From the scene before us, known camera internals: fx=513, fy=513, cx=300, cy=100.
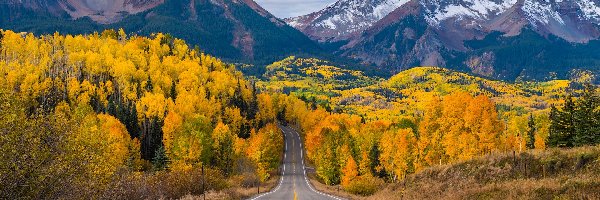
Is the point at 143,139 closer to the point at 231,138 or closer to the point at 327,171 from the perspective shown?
the point at 231,138

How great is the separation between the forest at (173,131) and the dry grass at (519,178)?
11.4 metres

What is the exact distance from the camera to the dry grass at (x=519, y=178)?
26.6m

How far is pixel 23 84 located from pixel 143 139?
109 ft

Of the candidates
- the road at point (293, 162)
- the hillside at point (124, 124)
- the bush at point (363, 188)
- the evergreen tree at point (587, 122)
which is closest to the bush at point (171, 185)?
the hillside at point (124, 124)

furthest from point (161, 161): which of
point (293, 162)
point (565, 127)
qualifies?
→ point (565, 127)

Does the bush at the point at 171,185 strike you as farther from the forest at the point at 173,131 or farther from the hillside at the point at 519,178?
the hillside at the point at 519,178

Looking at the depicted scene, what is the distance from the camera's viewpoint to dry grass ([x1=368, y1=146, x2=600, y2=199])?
2659cm

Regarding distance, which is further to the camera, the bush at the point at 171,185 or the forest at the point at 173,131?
the bush at the point at 171,185

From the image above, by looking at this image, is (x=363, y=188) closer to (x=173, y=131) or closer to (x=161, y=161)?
(x=161, y=161)

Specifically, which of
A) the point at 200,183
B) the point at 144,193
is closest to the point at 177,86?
the point at 200,183

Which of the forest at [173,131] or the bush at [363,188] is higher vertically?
the forest at [173,131]

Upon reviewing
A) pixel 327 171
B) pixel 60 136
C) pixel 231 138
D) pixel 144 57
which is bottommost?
pixel 327 171

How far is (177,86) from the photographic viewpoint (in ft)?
474

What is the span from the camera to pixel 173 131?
104 meters
